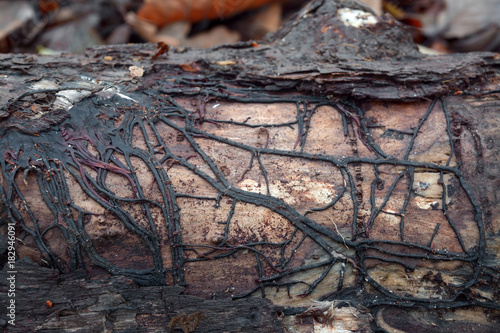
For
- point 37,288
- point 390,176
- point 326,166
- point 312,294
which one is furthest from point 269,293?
point 37,288

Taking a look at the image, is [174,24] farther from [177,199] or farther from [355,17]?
[177,199]

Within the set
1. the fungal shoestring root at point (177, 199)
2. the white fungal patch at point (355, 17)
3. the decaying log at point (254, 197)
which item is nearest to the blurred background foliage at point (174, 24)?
the white fungal patch at point (355, 17)

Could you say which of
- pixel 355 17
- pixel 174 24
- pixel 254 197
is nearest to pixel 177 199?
pixel 254 197

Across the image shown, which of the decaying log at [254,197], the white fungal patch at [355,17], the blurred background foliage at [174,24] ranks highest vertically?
the blurred background foliage at [174,24]

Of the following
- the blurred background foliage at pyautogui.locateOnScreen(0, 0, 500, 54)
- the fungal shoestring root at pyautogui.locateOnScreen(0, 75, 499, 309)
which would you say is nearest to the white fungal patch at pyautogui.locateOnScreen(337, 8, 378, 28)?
the fungal shoestring root at pyautogui.locateOnScreen(0, 75, 499, 309)

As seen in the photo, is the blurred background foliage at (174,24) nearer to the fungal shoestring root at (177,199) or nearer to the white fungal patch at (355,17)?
the white fungal patch at (355,17)
